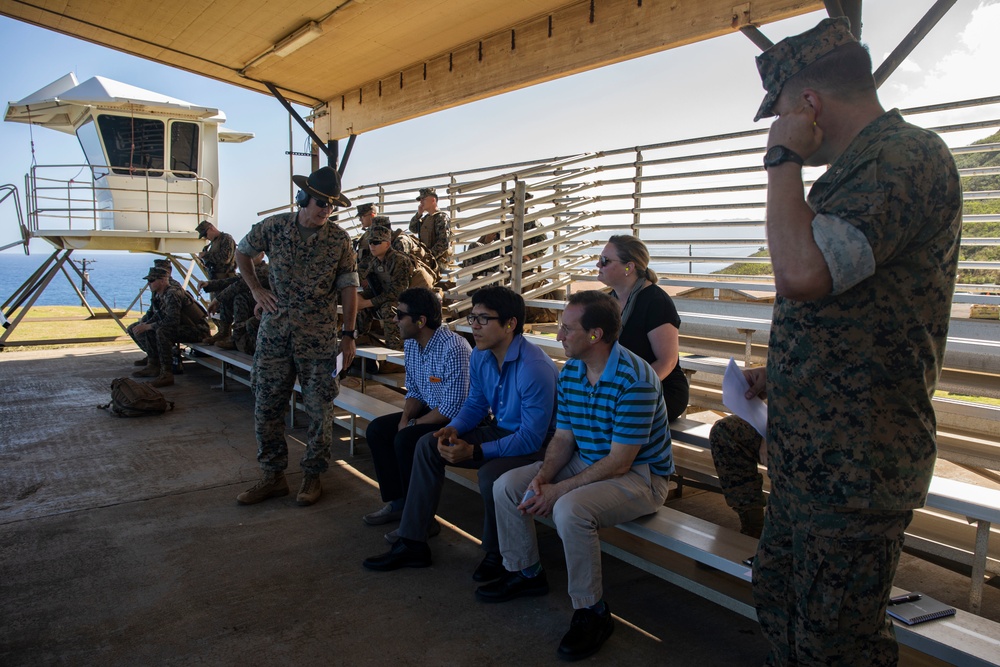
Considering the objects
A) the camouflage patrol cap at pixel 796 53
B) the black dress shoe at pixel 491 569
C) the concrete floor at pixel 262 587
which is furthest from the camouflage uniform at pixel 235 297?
the camouflage patrol cap at pixel 796 53

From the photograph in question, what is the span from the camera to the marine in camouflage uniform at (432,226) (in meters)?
8.56

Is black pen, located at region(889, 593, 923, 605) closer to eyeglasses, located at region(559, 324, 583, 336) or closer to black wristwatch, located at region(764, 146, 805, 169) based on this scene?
eyeglasses, located at region(559, 324, 583, 336)

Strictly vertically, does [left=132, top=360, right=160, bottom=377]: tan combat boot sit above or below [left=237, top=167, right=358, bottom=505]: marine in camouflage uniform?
below

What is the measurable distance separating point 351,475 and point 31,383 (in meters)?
5.91

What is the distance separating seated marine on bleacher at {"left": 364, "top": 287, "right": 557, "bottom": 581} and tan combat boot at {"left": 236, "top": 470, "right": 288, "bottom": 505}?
4.34 ft

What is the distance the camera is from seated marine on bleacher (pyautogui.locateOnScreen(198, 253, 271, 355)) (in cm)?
778

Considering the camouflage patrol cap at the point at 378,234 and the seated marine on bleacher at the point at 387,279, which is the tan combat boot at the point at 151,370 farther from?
the camouflage patrol cap at the point at 378,234

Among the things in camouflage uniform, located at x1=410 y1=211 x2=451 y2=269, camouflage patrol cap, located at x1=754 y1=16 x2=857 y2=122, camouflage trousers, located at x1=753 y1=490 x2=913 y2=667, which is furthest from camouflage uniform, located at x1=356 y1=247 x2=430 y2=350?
camouflage trousers, located at x1=753 y1=490 x2=913 y2=667

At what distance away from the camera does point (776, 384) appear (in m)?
1.70

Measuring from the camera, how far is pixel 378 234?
21.8ft

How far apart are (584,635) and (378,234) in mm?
4840

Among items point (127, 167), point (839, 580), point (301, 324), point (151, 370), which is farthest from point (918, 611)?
point (127, 167)

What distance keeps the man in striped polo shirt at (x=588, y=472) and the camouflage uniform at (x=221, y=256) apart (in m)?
7.25

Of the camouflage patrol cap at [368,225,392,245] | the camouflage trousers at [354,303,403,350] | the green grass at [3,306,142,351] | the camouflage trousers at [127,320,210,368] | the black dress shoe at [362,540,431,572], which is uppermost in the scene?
the camouflage patrol cap at [368,225,392,245]
